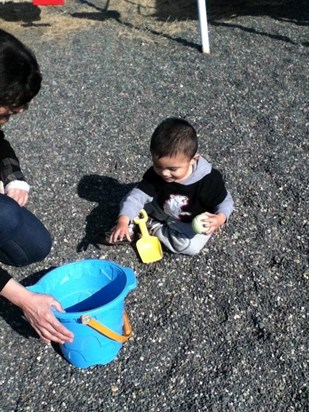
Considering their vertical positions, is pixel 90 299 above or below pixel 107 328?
below

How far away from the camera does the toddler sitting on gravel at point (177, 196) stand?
234cm

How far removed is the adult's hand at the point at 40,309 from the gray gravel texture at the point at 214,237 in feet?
1.01

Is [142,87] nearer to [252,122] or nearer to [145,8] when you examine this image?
[252,122]

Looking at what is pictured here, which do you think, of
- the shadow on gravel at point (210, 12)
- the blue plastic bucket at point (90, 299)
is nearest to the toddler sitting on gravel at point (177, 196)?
the blue plastic bucket at point (90, 299)

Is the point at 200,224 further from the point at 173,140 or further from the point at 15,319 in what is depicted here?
the point at 15,319

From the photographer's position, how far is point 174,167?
2.38 metres

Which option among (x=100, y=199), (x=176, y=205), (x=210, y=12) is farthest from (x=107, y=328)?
(x=210, y=12)

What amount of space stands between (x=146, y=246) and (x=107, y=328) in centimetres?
67

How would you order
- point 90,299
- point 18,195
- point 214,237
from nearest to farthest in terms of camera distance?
1. point 90,299
2. point 18,195
3. point 214,237

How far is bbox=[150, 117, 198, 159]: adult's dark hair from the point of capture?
232 centimetres

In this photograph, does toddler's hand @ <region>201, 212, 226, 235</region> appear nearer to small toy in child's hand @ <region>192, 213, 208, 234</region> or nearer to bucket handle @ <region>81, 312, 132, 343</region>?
small toy in child's hand @ <region>192, 213, 208, 234</region>

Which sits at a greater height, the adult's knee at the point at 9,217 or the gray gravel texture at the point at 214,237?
the adult's knee at the point at 9,217

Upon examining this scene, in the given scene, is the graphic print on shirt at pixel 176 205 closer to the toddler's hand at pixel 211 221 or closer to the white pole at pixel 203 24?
the toddler's hand at pixel 211 221

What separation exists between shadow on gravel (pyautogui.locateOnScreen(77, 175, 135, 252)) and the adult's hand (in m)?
0.83
